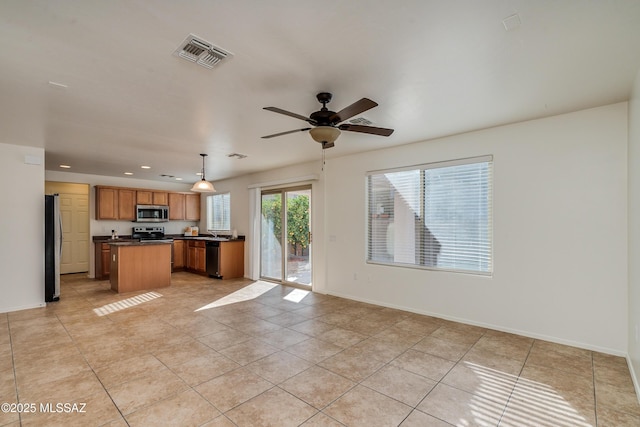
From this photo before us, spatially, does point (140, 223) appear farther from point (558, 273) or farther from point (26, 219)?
point (558, 273)

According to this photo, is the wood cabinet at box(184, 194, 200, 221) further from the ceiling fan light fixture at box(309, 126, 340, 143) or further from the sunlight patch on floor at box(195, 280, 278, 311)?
the ceiling fan light fixture at box(309, 126, 340, 143)

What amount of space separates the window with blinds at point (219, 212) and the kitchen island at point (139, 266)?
6.98 ft

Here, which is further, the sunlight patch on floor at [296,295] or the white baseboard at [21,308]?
the sunlight patch on floor at [296,295]

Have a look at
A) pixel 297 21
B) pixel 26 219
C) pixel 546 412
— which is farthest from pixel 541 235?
pixel 26 219

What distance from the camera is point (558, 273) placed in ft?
11.1

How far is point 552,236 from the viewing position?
3.43 m

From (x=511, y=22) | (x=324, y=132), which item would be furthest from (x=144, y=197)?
(x=511, y=22)

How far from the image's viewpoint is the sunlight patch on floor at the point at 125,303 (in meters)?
4.58

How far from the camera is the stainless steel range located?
812 centimetres

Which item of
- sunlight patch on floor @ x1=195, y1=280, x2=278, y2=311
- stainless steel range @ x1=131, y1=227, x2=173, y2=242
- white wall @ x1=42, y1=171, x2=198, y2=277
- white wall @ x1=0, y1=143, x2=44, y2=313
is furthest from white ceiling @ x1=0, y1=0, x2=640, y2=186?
stainless steel range @ x1=131, y1=227, x2=173, y2=242

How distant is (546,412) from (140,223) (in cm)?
906

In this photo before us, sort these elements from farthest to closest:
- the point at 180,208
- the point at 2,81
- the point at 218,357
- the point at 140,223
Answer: the point at 180,208
the point at 140,223
the point at 218,357
the point at 2,81

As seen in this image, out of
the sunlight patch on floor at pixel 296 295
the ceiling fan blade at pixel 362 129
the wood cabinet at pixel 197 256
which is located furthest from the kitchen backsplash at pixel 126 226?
the ceiling fan blade at pixel 362 129

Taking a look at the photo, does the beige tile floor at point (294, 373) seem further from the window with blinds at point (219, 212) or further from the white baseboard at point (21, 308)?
the window with blinds at point (219, 212)
